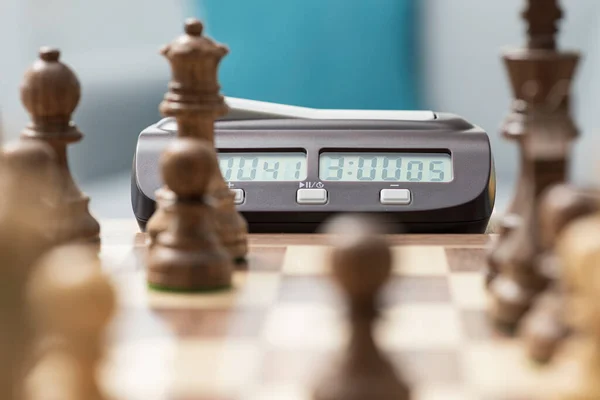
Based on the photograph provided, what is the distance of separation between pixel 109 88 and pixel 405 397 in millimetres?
3588

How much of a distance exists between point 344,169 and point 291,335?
0.55 meters

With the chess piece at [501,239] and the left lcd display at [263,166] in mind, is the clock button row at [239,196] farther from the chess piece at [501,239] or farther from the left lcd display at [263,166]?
the chess piece at [501,239]

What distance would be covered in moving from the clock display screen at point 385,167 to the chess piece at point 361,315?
0.75m

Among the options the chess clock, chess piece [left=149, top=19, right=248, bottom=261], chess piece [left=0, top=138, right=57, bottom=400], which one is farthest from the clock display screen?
chess piece [left=0, top=138, right=57, bottom=400]

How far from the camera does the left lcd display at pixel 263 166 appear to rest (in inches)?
54.7

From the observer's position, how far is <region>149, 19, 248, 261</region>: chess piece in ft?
3.53

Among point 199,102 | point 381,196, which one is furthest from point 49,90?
point 381,196

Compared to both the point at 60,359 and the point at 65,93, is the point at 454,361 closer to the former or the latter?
the point at 60,359

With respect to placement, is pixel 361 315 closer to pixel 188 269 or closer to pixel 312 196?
pixel 188 269

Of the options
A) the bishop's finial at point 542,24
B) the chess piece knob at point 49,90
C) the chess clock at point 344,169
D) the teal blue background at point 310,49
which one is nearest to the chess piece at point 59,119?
the chess piece knob at point 49,90

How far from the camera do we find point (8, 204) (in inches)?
25.2

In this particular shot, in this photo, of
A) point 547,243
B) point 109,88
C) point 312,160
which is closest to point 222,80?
point 109,88

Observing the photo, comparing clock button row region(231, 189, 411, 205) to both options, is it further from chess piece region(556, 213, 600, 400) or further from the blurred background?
the blurred background

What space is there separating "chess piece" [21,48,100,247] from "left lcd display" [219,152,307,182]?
0.30 metres
